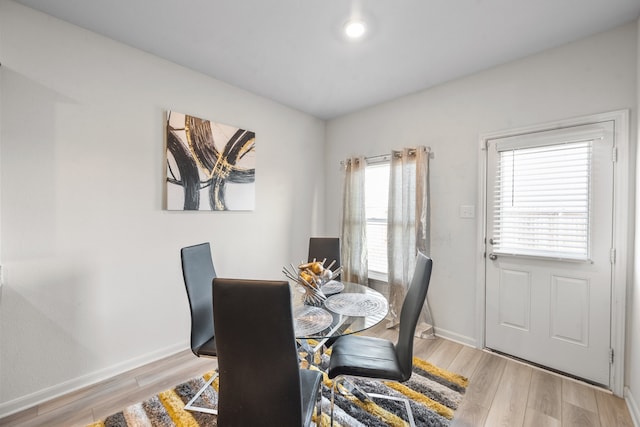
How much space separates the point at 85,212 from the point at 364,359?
2.16 m

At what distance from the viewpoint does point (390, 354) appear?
171 centimetres

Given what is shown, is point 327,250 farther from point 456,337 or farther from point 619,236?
point 619,236

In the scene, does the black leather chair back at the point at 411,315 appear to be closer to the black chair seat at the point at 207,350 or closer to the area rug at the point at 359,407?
the area rug at the point at 359,407

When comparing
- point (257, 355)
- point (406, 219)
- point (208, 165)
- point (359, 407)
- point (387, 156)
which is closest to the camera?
point (257, 355)

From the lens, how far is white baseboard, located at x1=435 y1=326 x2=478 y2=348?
267 centimetres

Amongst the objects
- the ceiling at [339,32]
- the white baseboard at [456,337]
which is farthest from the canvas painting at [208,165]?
the white baseboard at [456,337]

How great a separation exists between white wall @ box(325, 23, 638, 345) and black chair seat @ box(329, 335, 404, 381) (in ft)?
4.29

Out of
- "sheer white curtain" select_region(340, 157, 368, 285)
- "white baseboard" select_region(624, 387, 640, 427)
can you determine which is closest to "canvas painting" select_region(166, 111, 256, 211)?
"sheer white curtain" select_region(340, 157, 368, 285)

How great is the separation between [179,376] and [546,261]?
3037 mm

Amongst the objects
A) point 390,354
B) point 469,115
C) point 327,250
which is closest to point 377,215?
point 327,250

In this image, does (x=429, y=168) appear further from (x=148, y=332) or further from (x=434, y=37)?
(x=148, y=332)

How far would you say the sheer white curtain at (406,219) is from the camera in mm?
2908

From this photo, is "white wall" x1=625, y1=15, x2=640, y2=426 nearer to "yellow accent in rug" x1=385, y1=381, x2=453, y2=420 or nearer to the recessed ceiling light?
"yellow accent in rug" x1=385, y1=381, x2=453, y2=420

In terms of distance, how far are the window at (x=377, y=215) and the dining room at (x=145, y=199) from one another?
429 millimetres
